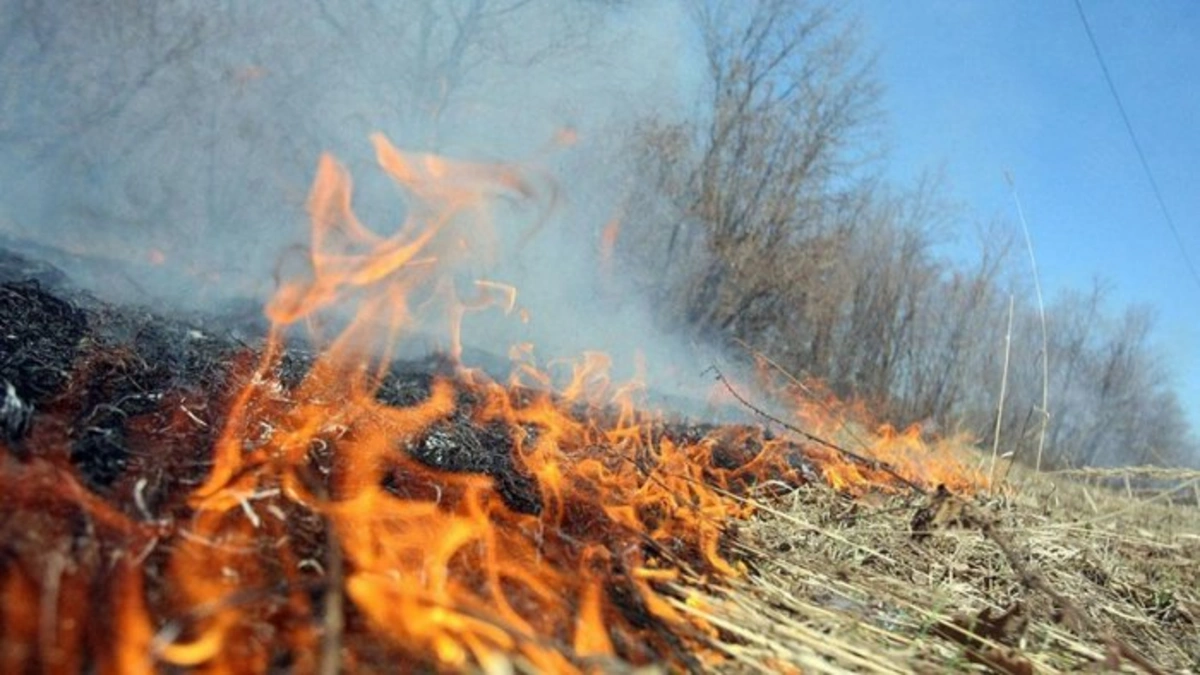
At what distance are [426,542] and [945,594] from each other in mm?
1967

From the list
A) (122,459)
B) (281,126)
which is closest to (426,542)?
(122,459)

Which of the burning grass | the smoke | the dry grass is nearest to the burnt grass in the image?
the burning grass

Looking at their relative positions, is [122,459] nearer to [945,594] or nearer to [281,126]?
[945,594]

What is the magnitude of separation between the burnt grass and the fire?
1cm

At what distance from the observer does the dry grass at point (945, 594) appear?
2020 millimetres

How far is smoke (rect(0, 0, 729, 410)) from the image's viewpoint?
9781 millimetres

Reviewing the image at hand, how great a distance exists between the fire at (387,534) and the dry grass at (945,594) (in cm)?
22

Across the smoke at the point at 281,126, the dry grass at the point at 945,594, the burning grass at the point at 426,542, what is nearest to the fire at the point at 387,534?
the burning grass at the point at 426,542

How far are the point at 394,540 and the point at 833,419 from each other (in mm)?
8732

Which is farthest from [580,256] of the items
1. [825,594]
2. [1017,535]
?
[825,594]

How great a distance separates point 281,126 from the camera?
36.8 ft

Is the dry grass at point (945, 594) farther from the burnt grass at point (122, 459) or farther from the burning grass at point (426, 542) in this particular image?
the burnt grass at point (122, 459)

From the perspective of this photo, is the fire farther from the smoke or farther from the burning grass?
the smoke

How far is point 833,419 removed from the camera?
32.0 ft
